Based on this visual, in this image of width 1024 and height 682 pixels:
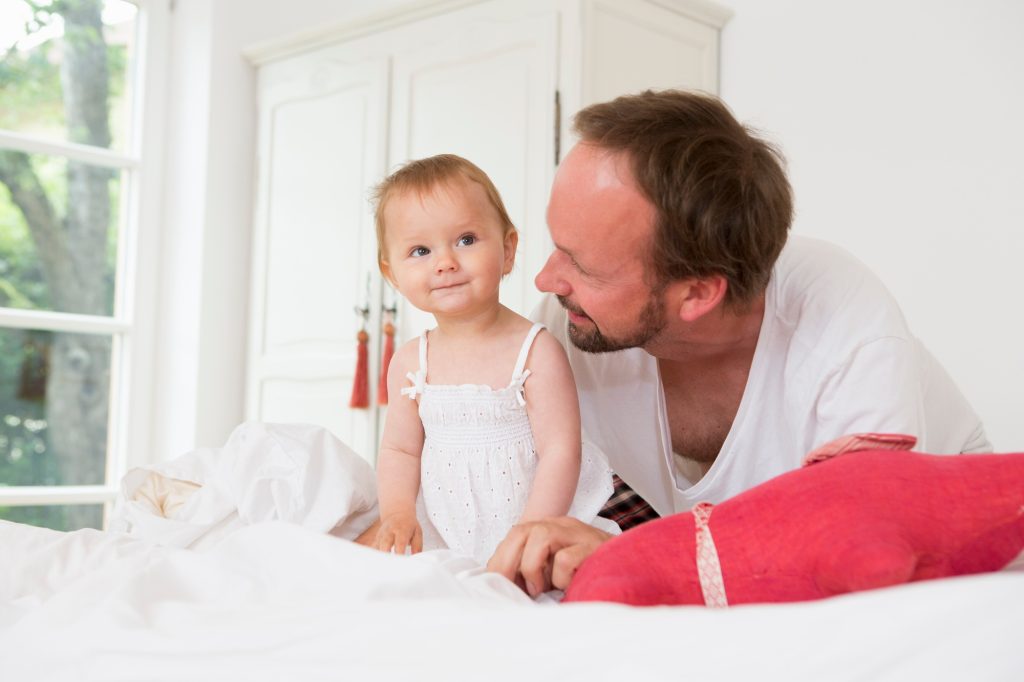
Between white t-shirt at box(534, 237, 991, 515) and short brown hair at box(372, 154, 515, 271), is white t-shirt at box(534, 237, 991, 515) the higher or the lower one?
the lower one

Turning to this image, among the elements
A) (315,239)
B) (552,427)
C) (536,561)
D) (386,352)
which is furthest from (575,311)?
(315,239)

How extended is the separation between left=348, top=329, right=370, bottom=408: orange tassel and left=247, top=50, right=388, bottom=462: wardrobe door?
3 cm

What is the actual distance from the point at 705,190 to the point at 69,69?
2.93 meters

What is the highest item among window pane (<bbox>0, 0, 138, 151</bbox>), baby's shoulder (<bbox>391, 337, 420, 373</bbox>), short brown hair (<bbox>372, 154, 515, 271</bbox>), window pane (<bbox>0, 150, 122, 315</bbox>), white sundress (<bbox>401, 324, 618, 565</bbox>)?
window pane (<bbox>0, 0, 138, 151</bbox>)

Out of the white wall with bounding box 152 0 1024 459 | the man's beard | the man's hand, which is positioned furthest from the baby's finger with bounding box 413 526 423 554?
the white wall with bounding box 152 0 1024 459

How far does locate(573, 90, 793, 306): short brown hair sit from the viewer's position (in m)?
1.38

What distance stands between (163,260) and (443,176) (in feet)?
8.42

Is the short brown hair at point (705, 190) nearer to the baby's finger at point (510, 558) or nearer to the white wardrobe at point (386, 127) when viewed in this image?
the baby's finger at point (510, 558)

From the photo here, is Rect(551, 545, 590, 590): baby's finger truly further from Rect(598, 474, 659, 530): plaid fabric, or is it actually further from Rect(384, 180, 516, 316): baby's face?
Rect(598, 474, 659, 530): plaid fabric

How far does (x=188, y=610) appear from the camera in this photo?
2.56ft

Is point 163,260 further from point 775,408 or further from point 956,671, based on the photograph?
point 956,671

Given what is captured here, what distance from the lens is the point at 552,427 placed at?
143 centimetres

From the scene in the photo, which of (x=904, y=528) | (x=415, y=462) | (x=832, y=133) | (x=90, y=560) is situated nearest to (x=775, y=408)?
(x=415, y=462)

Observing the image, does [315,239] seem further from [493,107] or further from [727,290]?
[727,290]
